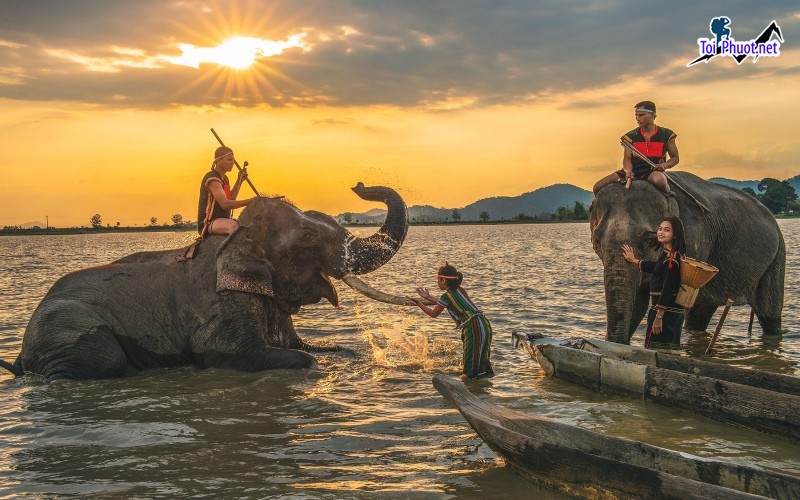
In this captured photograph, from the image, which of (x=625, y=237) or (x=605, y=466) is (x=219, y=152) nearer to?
(x=625, y=237)

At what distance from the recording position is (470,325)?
10438 mm

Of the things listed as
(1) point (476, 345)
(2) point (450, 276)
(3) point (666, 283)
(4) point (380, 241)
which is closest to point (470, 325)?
(1) point (476, 345)

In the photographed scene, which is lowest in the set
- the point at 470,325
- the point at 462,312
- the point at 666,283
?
the point at 470,325

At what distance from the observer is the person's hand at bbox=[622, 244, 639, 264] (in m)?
11.1

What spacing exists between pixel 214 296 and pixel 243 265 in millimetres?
630

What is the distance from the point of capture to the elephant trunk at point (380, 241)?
11.5m

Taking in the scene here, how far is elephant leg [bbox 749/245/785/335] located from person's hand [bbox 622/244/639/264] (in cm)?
480

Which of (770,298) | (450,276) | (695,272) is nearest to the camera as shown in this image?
(695,272)

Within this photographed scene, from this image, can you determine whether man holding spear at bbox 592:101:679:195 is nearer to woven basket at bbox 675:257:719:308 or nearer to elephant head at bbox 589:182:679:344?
elephant head at bbox 589:182:679:344

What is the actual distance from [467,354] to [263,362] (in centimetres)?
276

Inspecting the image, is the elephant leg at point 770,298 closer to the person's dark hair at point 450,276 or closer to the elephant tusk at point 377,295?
the person's dark hair at point 450,276

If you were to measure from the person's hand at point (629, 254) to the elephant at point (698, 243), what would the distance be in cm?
26

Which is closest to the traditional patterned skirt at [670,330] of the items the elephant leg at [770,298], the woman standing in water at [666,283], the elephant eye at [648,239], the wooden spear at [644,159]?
the woman standing in water at [666,283]

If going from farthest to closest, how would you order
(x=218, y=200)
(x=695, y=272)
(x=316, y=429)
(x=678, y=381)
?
(x=218, y=200), (x=695, y=272), (x=678, y=381), (x=316, y=429)
